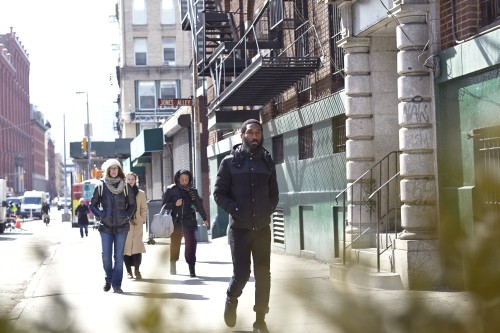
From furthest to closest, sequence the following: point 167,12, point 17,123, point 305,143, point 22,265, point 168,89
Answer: point 17,123
point 168,89
point 167,12
point 305,143
point 22,265

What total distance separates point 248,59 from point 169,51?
50.5 metres

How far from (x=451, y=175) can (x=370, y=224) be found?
2.77m

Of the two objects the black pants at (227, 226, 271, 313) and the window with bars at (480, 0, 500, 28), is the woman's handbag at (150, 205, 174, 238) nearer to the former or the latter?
the black pants at (227, 226, 271, 313)

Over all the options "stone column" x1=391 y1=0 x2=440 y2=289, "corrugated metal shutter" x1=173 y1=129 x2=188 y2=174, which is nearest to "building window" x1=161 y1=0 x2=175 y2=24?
"corrugated metal shutter" x1=173 y1=129 x2=188 y2=174

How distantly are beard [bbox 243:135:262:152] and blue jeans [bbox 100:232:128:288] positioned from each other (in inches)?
178

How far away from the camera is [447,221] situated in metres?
1.61

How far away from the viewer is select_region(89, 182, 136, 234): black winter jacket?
1236cm

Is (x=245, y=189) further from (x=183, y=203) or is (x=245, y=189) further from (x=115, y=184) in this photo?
(x=183, y=203)

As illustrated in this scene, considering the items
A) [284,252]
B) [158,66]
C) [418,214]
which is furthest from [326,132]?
[158,66]

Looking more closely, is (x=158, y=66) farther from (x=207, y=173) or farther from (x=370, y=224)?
(x=370, y=224)

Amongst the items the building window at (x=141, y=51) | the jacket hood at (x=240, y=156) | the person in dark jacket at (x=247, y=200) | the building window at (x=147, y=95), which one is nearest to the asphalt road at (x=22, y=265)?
the person in dark jacket at (x=247, y=200)

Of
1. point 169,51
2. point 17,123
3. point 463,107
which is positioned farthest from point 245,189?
point 17,123

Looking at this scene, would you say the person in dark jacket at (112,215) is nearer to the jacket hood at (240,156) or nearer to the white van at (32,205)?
the jacket hood at (240,156)

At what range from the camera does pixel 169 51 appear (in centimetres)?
7169
